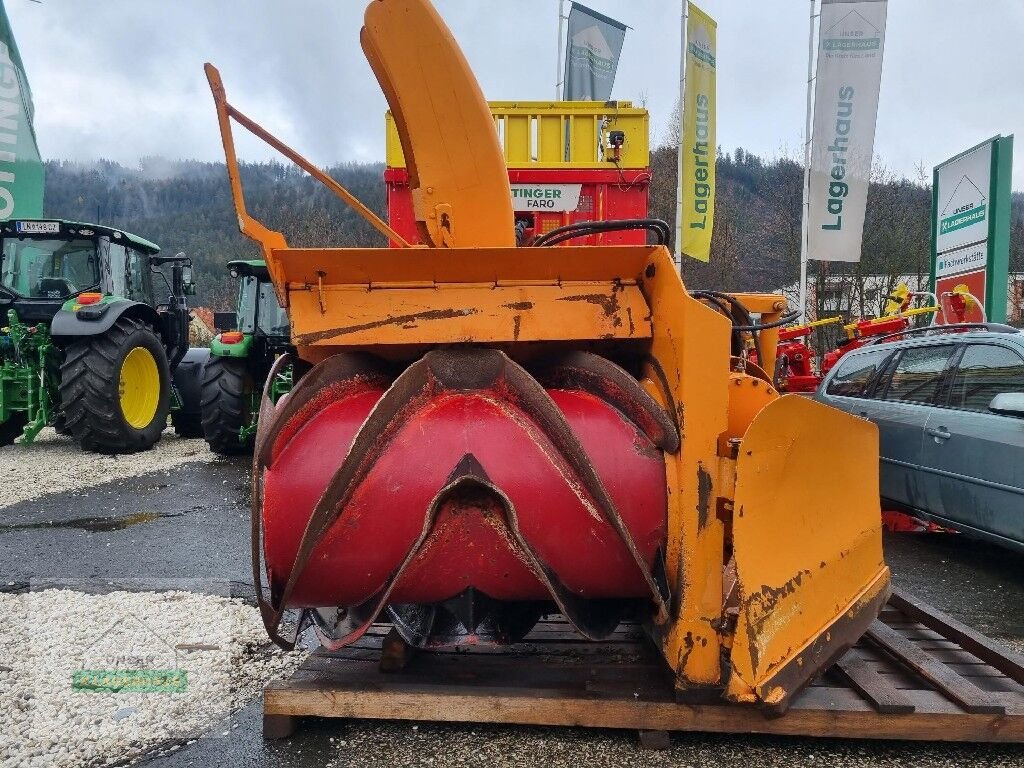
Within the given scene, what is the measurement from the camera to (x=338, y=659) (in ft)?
8.60

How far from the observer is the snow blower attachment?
200 centimetres

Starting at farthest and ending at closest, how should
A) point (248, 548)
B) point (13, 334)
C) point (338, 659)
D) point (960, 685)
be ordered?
1. point (13, 334)
2. point (248, 548)
3. point (338, 659)
4. point (960, 685)

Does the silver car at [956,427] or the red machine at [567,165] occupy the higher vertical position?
the red machine at [567,165]

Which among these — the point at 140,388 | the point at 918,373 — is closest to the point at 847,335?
the point at 918,373

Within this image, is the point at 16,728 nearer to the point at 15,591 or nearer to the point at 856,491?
the point at 15,591

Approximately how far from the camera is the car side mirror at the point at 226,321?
27.3 feet

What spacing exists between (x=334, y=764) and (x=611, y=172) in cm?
386

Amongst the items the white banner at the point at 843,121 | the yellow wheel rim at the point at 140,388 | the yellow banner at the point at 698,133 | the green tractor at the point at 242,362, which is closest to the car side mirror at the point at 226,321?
the green tractor at the point at 242,362

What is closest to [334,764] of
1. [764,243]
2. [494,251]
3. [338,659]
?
[338,659]

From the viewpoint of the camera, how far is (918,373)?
4711 millimetres

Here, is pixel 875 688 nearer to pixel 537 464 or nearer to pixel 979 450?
pixel 537 464

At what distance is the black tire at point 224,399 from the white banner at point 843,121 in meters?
9.61

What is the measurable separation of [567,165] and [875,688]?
3565mm

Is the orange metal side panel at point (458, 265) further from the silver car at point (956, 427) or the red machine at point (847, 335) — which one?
the red machine at point (847, 335)
